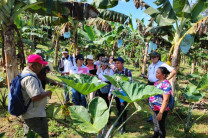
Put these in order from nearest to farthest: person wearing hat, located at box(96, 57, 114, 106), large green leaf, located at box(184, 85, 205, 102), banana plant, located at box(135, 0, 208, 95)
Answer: large green leaf, located at box(184, 85, 205, 102), person wearing hat, located at box(96, 57, 114, 106), banana plant, located at box(135, 0, 208, 95)

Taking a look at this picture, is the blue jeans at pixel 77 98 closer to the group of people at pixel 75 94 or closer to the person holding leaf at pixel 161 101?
the group of people at pixel 75 94

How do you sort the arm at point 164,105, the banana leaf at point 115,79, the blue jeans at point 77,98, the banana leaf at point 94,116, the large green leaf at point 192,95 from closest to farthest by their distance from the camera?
the banana leaf at point 94,116, the banana leaf at point 115,79, the arm at point 164,105, the large green leaf at point 192,95, the blue jeans at point 77,98

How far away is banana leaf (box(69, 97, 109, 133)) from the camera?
1.91 meters

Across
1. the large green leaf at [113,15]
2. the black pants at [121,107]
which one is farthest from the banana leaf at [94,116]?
the large green leaf at [113,15]

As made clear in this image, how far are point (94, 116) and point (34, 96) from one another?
76 centimetres

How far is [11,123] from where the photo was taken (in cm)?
358

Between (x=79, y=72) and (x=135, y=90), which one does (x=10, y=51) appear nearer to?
(x=79, y=72)

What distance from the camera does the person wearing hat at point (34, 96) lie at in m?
1.92

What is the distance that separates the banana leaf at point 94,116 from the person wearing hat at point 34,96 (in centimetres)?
40

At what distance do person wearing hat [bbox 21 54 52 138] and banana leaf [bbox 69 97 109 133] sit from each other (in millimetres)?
395

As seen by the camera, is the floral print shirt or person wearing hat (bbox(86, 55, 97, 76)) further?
person wearing hat (bbox(86, 55, 97, 76))

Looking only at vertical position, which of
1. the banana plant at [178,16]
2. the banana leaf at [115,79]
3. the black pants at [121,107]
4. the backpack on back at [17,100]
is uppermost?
the banana plant at [178,16]

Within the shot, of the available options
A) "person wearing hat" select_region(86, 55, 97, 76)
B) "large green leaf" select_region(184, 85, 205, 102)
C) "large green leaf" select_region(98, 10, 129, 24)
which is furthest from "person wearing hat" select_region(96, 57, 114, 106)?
"large green leaf" select_region(98, 10, 129, 24)

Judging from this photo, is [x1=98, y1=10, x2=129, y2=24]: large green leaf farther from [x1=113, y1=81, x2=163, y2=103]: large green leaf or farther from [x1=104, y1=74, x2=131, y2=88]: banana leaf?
[x1=113, y1=81, x2=163, y2=103]: large green leaf
